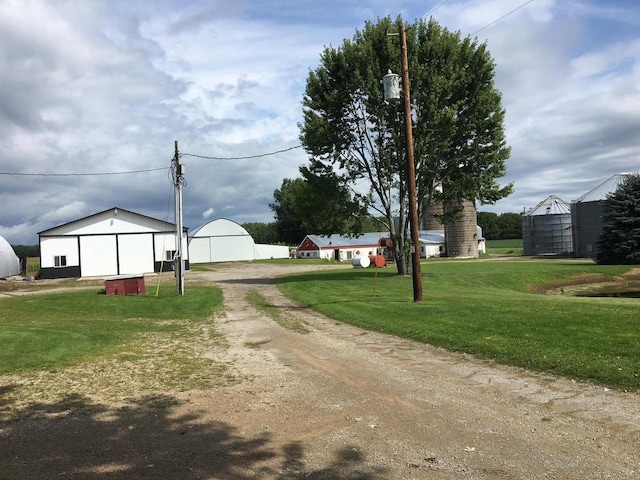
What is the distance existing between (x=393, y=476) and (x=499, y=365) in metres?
4.57

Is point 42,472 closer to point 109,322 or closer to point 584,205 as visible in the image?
point 109,322

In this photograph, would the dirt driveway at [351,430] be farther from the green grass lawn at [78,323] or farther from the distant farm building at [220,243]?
the distant farm building at [220,243]

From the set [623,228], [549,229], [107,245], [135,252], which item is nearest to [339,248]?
[549,229]

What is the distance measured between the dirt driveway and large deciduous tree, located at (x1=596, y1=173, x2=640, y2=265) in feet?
129

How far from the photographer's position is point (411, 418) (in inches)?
222

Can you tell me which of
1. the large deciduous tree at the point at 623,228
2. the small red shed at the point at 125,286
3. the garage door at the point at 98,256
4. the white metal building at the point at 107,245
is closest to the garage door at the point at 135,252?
the white metal building at the point at 107,245

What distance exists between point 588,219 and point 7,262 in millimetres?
61165

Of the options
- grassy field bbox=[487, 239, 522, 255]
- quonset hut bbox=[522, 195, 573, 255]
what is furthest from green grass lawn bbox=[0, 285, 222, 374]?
grassy field bbox=[487, 239, 522, 255]

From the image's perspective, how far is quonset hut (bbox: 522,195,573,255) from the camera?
2574 inches

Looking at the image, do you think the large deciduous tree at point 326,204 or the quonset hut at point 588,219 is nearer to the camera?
the large deciduous tree at point 326,204

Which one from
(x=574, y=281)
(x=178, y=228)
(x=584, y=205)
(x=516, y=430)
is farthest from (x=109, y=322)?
(x=584, y=205)

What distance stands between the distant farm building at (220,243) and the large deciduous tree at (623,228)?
148ft

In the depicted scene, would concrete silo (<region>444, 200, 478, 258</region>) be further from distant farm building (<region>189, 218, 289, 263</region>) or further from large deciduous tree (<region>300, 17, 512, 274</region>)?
large deciduous tree (<region>300, 17, 512, 274</region>)

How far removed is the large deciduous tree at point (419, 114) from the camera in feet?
84.9
